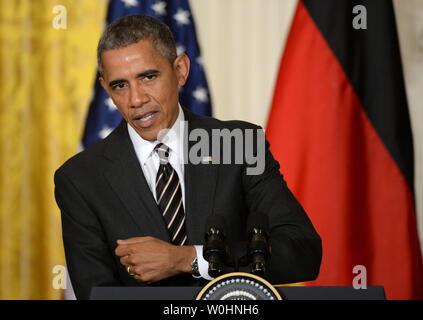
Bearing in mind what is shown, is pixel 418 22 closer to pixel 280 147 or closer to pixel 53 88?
pixel 280 147

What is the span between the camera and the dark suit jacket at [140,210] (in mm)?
2031

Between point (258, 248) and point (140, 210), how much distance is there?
2.99 feet

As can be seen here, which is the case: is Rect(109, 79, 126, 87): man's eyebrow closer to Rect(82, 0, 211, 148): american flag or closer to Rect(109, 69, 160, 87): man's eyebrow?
Rect(109, 69, 160, 87): man's eyebrow

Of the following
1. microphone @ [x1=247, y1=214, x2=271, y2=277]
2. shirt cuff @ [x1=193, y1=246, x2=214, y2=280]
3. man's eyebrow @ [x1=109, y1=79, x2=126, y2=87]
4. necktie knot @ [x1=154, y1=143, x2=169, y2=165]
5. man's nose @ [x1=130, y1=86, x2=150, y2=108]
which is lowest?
shirt cuff @ [x1=193, y1=246, x2=214, y2=280]

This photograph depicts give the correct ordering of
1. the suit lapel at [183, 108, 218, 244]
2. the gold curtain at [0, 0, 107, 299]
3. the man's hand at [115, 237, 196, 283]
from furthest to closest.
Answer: the gold curtain at [0, 0, 107, 299] < the suit lapel at [183, 108, 218, 244] < the man's hand at [115, 237, 196, 283]

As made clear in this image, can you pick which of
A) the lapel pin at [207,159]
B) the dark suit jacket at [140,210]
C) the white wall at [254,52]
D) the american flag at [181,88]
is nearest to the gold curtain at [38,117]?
the american flag at [181,88]

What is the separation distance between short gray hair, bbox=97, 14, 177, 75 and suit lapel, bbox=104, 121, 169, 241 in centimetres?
35

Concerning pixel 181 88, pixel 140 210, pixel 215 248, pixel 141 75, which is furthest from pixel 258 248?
pixel 181 88

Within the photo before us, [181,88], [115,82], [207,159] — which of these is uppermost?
[181,88]

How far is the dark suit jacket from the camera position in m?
2.03

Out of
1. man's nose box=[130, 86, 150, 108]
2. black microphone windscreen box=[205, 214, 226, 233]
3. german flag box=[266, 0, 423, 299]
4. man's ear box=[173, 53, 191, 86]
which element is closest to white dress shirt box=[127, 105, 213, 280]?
man's nose box=[130, 86, 150, 108]

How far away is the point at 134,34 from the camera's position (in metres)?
2.23

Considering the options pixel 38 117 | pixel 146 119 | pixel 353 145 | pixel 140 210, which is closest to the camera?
pixel 140 210

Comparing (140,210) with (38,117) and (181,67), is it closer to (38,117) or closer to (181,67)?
(181,67)
